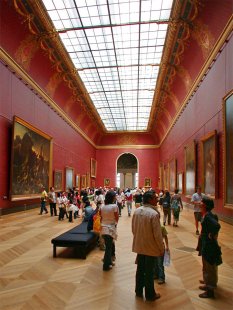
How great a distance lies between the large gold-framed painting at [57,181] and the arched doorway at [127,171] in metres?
19.5

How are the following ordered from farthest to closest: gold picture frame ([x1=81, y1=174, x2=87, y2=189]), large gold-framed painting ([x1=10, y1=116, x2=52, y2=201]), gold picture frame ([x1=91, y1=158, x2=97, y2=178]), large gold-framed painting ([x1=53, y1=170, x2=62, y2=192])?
gold picture frame ([x1=91, y1=158, x2=97, y2=178]) < gold picture frame ([x1=81, y1=174, x2=87, y2=189]) < large gold-framed painting ([x1=53, y1=170, x2=62, y2=192]) < large gold-framed painting ([x1=10, y1=116, x2=52, y2=201])

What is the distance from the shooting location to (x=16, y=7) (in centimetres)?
1203

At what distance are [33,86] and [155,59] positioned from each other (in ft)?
26.3

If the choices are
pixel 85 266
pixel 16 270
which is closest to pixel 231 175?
pixel 85 266

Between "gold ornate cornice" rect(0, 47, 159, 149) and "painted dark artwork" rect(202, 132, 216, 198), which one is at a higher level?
"gold ornate cornice" rect(0, 47, 159, 149)

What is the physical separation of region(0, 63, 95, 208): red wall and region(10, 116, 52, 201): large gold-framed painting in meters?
0.34

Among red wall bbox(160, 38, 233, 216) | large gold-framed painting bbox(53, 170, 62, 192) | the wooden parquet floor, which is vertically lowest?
the wooden parquet floor

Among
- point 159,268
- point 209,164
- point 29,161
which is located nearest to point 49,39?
point 29,161

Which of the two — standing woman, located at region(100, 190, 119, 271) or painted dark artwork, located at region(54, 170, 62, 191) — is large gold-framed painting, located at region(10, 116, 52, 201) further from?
standing woman, located at region(100, 190, 119, 271)

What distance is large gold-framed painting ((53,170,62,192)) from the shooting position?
20867 mm

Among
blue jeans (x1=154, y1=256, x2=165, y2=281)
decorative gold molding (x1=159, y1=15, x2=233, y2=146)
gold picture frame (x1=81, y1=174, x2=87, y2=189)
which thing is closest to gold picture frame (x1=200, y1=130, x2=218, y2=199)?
decorative gold molding (x1=159, y1=15, x2=233, y2=146)

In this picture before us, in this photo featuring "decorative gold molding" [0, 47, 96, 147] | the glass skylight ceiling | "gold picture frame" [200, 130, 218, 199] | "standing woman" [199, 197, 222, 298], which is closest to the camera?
"standing woman" [199, 197, 222, 298]

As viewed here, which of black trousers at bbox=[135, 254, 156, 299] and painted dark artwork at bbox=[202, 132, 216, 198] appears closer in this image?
black trousers at bbox=[135, 254, 156, 299]

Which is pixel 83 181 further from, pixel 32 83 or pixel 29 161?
pixel 32 83
